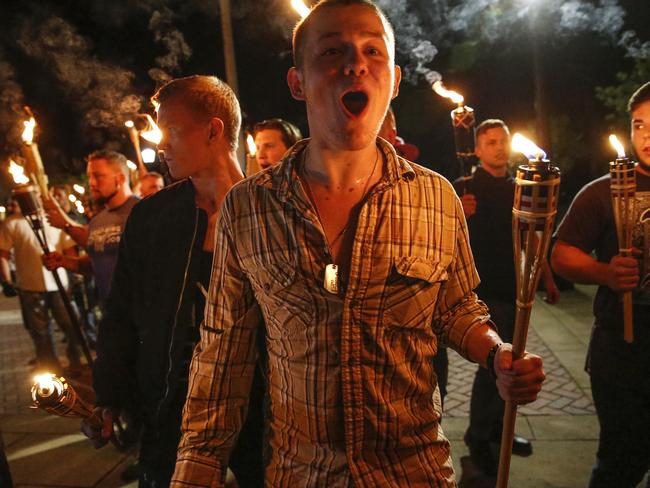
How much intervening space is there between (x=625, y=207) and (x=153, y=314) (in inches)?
99.3

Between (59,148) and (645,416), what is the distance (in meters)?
26.1

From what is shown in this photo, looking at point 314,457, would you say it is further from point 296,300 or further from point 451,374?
point 451,374

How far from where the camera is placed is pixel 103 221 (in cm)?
464

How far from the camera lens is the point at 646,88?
295 centimetres

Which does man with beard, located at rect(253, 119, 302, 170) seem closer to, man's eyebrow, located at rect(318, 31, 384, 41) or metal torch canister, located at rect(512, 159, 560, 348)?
man's eyebrow, located at rect(318, 31, 384, 41)

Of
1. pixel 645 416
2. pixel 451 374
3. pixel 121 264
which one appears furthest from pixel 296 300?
pixel 451 374

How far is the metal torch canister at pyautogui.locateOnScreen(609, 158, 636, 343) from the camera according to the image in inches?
105

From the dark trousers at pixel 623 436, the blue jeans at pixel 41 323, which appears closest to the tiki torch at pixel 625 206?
the dark trousers at pixel 623 436

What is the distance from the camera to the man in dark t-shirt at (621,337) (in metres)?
2.91

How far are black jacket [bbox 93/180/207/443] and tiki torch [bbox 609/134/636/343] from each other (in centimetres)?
216

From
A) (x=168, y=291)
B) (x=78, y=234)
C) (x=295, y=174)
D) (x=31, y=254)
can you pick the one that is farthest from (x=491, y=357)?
(x=31, y=254)

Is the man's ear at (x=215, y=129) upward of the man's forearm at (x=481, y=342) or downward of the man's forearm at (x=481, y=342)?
upward

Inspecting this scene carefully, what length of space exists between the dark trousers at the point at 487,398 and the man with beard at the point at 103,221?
10.3 ft

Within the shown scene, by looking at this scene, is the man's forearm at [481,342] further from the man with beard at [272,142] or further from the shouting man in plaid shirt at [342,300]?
the man with beard at [272,142]
